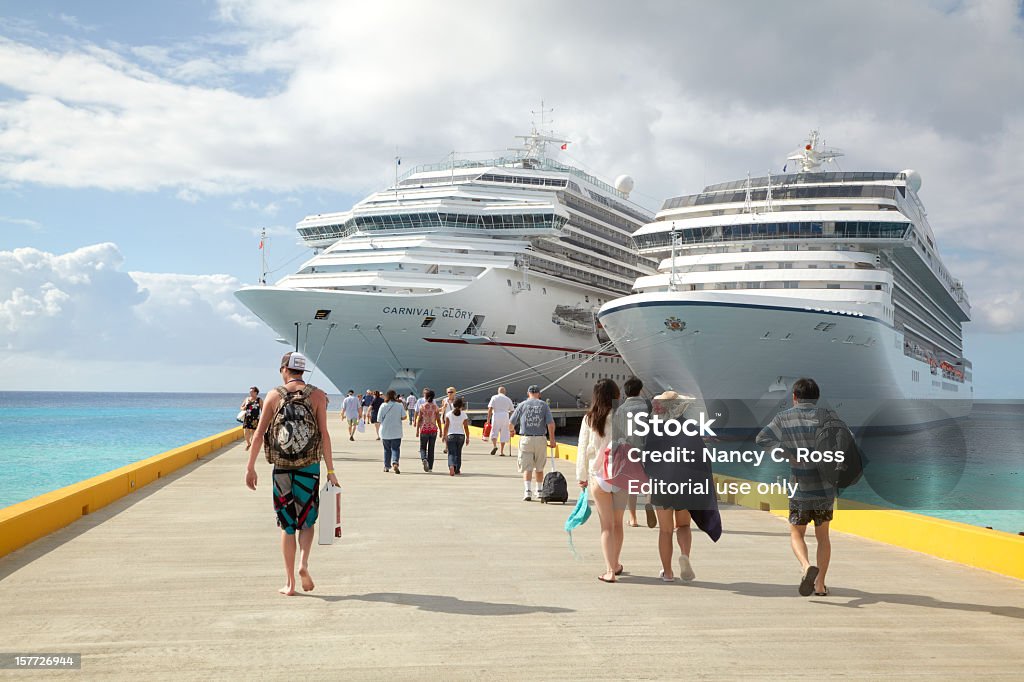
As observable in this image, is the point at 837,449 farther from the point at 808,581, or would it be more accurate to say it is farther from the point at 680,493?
the point at 680,493

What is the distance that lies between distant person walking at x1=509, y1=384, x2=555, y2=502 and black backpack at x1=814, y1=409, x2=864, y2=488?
211 inches

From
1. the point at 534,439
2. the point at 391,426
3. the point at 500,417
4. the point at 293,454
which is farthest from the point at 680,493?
the point at 500,417

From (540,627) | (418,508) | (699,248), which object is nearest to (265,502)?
(418,508)

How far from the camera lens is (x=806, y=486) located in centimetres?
602

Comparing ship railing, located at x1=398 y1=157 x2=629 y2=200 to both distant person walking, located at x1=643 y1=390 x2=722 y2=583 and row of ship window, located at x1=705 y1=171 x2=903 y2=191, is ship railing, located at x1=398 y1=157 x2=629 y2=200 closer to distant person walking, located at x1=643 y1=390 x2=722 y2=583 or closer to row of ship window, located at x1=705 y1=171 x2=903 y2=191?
row of ship window, located at x1=705 y1=171 x2=903 y2=191

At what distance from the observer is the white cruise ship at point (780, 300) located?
2914 cm

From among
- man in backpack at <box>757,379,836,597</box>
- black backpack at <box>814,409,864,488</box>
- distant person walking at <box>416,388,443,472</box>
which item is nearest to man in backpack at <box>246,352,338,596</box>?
man in backpack at <box>757,379,836,597</box>

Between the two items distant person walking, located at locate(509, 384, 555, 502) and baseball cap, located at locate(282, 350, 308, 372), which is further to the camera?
distant person walking, located at locate(509, 384, 555, 502)

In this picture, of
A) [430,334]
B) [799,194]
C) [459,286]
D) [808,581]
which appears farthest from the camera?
[459,286]

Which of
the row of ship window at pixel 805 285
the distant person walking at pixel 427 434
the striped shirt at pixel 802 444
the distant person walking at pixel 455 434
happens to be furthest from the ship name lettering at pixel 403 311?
the striped shirt at pixel 802 444

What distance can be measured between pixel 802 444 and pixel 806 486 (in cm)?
28

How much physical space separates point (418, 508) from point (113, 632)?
5.74 meters

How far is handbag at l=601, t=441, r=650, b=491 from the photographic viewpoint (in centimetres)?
650

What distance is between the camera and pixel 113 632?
15.9 feet
